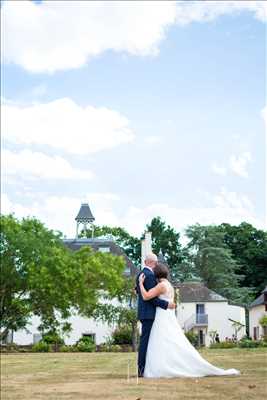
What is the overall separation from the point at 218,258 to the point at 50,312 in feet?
143

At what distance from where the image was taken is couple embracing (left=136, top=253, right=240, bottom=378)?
33.8 ft

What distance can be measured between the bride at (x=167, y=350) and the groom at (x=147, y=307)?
0.06 metres

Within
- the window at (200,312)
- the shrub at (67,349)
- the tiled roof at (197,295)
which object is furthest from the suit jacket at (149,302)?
the window at (200,312)

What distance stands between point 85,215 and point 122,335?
26832 millimetres

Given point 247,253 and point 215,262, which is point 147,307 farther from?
point 215,262

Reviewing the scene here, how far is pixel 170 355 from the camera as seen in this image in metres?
10.4

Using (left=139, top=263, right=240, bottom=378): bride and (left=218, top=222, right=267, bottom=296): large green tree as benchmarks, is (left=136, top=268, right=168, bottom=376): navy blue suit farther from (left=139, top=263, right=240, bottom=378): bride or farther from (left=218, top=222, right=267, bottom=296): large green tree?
(left=218, top=222, right=267, bottom=296): large green tree

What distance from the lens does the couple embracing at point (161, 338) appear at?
33.8ft

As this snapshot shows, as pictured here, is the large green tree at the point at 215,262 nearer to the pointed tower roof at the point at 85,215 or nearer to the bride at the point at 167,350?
the pointed tower roof at the point at 85,215

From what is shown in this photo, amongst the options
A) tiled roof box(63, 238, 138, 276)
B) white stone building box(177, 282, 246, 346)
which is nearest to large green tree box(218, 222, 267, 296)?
white stone building box(177, 282, 246, 346)

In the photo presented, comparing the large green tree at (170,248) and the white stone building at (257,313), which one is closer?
the white stone building at (257,313)

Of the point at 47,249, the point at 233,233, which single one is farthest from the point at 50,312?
the point at 233,233

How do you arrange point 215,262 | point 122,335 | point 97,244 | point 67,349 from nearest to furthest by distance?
point 67,349, point 122,335, point 97,244, point 215,262

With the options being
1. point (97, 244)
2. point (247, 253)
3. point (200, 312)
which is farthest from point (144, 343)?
point (200, 312)
